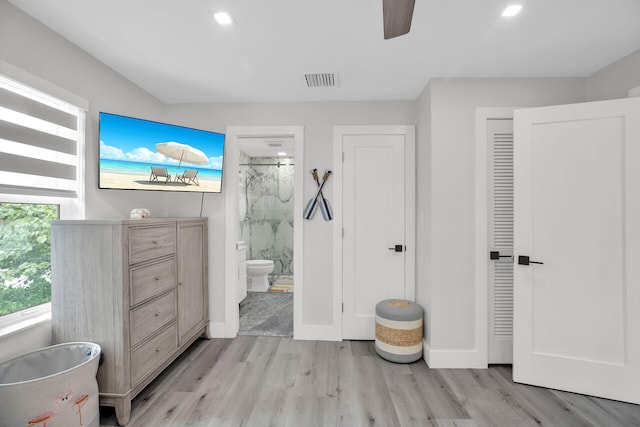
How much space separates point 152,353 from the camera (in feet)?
6.91

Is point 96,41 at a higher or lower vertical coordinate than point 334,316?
higher

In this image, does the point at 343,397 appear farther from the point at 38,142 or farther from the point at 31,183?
the point at 38,142

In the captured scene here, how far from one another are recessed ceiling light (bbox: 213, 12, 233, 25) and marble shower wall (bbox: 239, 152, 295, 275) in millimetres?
3729

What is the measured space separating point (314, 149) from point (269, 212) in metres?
2.75

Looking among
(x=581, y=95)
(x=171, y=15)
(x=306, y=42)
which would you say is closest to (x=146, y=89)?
(x=171, y=15)

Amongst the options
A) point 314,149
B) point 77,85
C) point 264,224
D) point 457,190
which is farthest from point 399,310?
point 264,224

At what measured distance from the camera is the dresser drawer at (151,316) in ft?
6.34

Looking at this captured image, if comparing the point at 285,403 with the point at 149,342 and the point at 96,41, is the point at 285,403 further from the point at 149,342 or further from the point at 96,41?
the point at 96,41

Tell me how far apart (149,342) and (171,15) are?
2075mm

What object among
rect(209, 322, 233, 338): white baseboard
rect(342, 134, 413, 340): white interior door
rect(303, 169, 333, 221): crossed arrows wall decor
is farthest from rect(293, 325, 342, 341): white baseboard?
rect(303, 169, 333, 221): crossed arrows wall decor

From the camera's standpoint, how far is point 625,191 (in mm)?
2037

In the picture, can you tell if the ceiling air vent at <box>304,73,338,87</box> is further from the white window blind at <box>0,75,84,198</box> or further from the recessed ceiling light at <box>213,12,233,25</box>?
the white window blind at <box>0,75,84,198</box>

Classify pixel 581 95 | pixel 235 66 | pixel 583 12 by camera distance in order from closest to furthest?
pixel 583 12
pixel 235 66
pixel 581 95

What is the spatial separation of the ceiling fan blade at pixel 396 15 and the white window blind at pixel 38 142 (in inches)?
77.8
